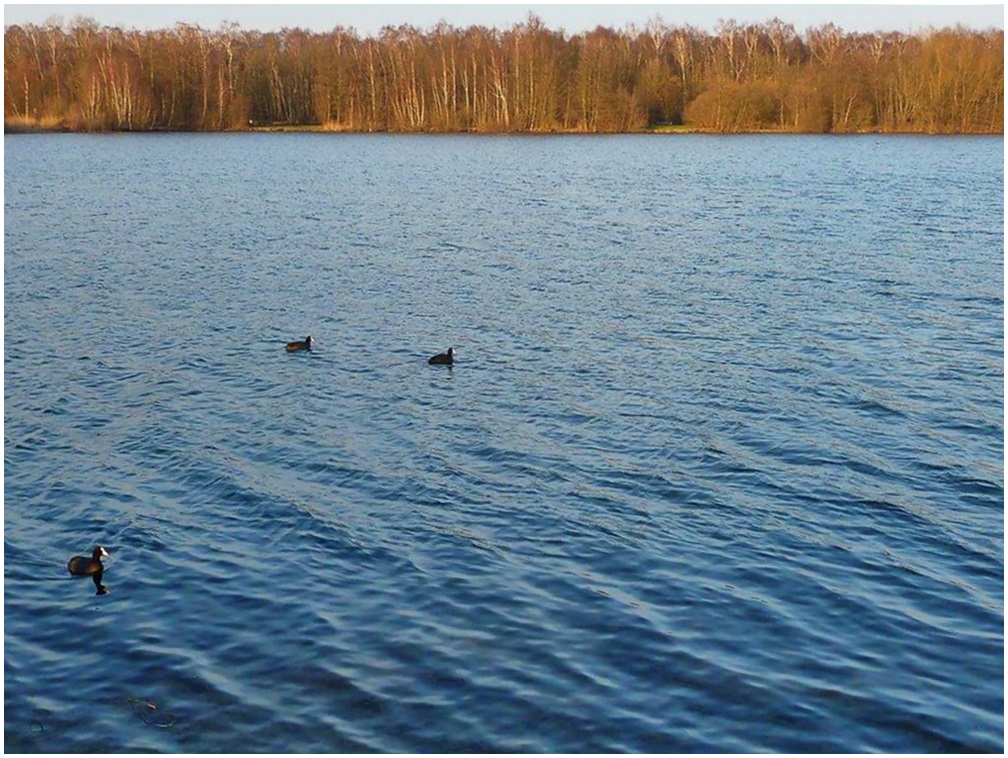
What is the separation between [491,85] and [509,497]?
10103 cm

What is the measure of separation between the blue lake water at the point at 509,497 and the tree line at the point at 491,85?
67.2 metres

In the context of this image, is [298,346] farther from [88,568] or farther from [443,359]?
[88,568]

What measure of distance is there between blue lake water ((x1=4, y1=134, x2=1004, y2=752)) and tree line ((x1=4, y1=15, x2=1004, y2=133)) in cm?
6722

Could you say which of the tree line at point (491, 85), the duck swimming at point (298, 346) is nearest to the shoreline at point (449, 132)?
the tree line at point (491, 85)

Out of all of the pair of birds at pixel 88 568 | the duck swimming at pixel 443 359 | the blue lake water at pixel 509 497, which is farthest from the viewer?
the duck swimming at pixel 443 359

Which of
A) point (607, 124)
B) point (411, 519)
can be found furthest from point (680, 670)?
point (607, 124)

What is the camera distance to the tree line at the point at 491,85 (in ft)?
344

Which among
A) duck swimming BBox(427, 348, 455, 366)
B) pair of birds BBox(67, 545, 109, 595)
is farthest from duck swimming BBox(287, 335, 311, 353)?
pair of birds BBox(67, 545, 109, 595)

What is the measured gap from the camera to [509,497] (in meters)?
18.8

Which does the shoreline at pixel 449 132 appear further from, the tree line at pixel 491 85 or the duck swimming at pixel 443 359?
the duck swimming at pixel 443 359

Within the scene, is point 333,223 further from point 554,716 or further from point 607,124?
point 607,124

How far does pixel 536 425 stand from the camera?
73.7ft

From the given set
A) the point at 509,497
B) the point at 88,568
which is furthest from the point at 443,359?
the point at 88,568

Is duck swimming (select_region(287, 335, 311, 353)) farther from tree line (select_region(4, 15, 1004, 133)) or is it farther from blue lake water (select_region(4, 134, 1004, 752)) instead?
tree line (select_region(4, 15, 1004, 133))
